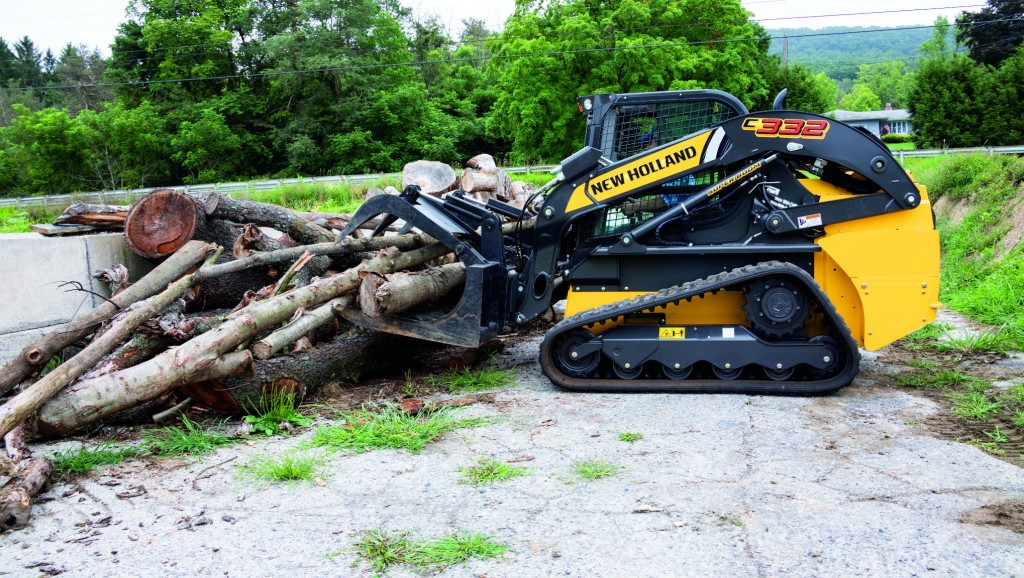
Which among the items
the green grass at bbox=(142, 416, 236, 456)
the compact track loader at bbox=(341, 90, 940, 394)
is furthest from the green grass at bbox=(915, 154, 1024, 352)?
the green grass at bbox=(142, 416, 236, 456)

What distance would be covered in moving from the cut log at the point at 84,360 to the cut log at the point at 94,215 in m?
1.65

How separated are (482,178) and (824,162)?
6.68 m

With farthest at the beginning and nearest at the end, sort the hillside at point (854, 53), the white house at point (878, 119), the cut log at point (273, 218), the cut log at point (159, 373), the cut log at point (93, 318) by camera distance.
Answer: the hillside at point (854, 53)
the white house at point (878, 119)
the cut log at point (273, 218)
the cut log at point (93, 318)
the cut log at point (159, 373)

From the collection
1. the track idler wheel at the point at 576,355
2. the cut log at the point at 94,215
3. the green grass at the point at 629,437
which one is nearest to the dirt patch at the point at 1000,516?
the green grass at the point at 629,437

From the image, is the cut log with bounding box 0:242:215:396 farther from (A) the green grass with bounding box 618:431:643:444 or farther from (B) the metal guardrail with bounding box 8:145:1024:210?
(B) the metal guardrail with bounding box 8:145:1024:210

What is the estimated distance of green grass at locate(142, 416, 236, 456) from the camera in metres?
4.58

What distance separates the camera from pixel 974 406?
5.07 meters

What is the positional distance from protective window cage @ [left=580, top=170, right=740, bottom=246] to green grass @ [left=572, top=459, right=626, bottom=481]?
225cm

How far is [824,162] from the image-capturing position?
5.61 metres

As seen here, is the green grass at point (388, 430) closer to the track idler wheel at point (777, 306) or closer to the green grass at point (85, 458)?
the green grass at point (85, 458)

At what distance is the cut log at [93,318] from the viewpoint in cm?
494

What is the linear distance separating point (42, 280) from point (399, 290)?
2.93m

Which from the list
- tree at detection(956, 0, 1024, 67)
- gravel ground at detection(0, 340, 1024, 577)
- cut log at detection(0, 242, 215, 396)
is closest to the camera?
gravel ground at detection(0, 340, 1024, 577)

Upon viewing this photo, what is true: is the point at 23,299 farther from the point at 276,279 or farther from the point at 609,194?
the point at 609,194
